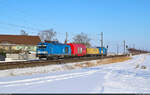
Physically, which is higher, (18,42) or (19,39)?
(19,39)

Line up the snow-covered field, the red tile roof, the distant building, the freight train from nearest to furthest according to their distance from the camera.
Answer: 1. the snow-covered field
2. the freight train
3. the distant building
4. the red tile roof

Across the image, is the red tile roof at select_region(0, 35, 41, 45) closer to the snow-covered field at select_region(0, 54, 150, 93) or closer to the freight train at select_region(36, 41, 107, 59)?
the freight train at select_region(36, 41, 107, 59)

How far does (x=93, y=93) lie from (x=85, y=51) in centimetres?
3681

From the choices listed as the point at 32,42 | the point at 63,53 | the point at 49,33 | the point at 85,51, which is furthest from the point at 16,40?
the point at 63,53

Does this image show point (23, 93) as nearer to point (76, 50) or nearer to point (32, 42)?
point (76, 50)

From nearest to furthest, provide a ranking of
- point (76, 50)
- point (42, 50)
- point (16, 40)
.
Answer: point (42, 50) < point (76, 50) < point (16, 40)

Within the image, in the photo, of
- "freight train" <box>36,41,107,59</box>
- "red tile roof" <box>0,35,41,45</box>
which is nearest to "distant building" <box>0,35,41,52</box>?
"red tile roof" <box>0,35,41,45</box>

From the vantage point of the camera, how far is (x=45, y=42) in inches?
1145

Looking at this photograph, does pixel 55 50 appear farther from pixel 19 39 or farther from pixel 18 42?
pixel 19 39

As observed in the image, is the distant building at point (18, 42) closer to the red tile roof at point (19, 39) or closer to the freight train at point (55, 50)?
the red tile roof at point (19, 39)

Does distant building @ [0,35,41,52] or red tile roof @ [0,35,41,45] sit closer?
distant building @ [0,35,41,52]

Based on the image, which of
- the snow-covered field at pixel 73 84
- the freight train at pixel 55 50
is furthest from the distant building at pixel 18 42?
the snow-covered field at pixel 73 84

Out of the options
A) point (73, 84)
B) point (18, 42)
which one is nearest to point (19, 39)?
point (18, 42)

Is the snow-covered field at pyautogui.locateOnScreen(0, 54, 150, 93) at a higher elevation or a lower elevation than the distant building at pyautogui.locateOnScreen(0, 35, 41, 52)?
lower
